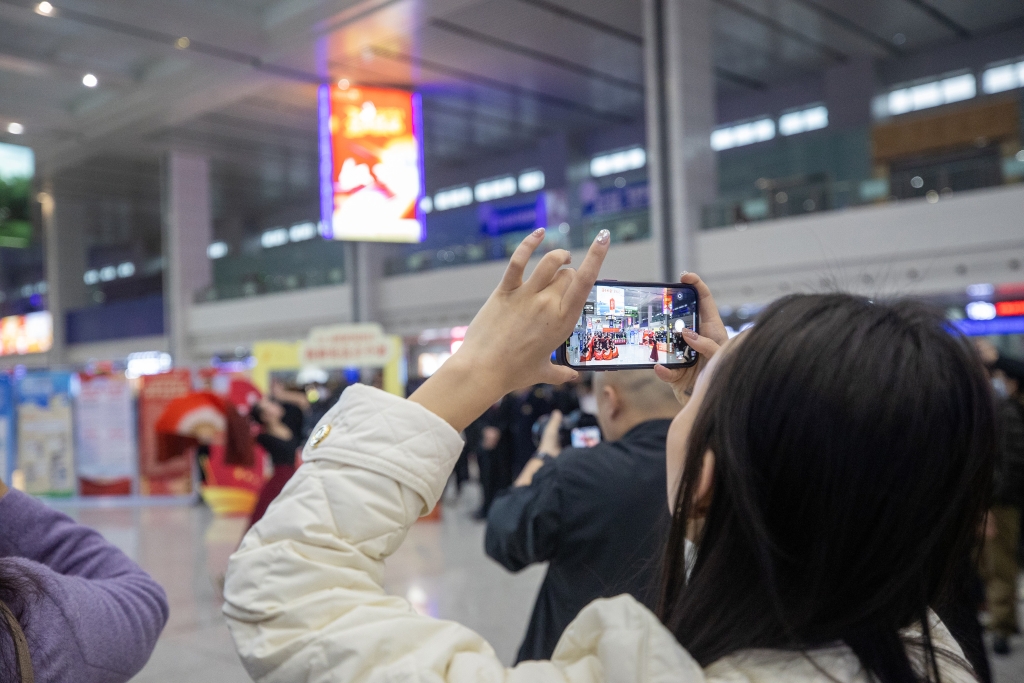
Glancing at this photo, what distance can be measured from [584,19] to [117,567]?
1276 cm

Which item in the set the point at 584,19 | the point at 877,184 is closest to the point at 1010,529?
the point at 877,184

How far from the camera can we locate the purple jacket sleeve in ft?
3.70

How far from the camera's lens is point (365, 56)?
13406 mm

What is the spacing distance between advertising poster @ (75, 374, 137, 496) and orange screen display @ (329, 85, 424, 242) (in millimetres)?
4049

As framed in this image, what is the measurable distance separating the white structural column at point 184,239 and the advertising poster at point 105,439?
736 centimetres

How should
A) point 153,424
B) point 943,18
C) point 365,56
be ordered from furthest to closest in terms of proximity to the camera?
point 943,18 < point 365,56 < point 153,424

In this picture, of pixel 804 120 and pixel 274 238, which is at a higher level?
pixel 804 120

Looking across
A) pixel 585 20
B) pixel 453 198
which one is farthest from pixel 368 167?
pixel 453 198

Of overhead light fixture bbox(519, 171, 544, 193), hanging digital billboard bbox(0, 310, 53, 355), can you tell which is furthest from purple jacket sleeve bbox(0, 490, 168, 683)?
hanging digital billboard bbox(0, 310, 53, 355)

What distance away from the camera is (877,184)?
10797mm

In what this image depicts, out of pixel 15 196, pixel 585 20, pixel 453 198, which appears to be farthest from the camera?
pixel 453 198

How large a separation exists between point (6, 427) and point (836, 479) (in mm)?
12766

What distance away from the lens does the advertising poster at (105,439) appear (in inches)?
461

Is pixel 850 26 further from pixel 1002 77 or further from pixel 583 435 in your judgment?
pixel 583 435
